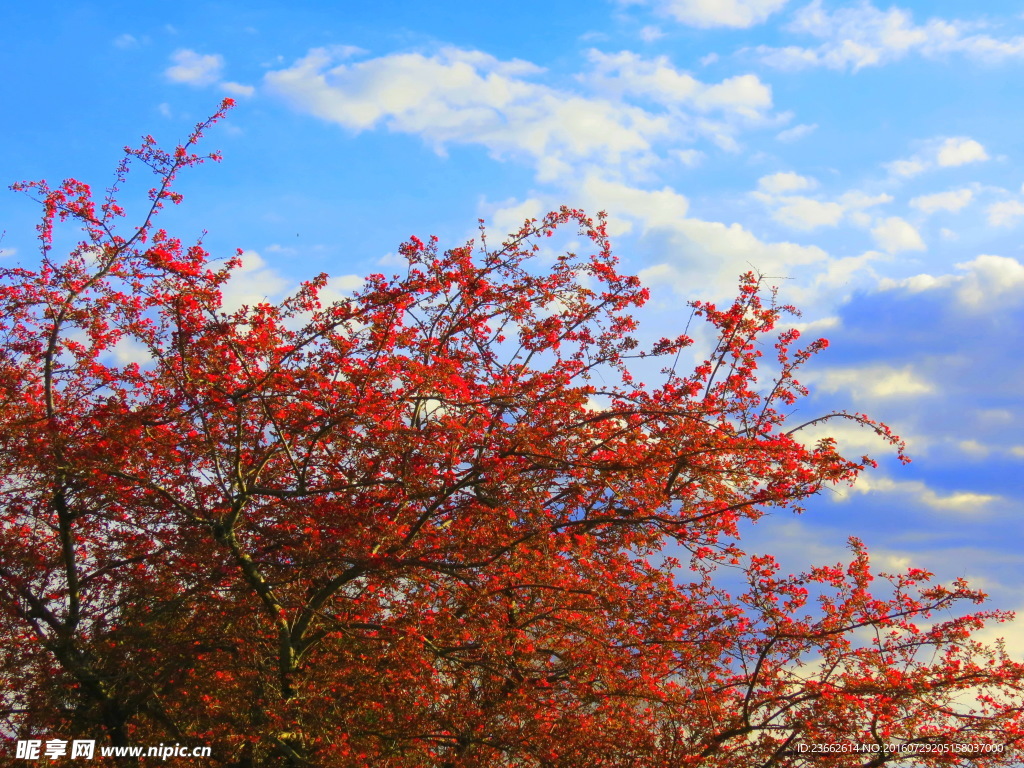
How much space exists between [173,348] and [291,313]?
4.32 feet

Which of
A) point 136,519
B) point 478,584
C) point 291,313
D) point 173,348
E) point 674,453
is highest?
point 291,313

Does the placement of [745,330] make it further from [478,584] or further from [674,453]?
[478,584]

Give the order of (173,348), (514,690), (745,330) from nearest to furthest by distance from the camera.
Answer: (173,348) → (514,690) → (745,330)

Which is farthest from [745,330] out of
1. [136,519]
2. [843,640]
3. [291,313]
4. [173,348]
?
[136,519]

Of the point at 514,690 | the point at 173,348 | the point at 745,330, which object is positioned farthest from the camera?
the point at 745,330

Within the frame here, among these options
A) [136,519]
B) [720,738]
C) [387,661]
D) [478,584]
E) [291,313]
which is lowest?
[720,738]

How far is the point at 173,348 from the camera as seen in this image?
920cm

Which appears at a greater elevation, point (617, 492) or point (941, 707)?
point (617, 492)

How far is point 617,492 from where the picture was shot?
9.43 m

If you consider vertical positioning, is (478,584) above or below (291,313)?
below

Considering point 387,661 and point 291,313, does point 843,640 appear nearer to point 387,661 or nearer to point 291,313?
point 387,661

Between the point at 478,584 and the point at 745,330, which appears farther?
the point at 745,330

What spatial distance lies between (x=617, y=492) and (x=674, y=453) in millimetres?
799

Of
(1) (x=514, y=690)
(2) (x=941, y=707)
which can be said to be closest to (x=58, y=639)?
(1) (x=514, y=690)
